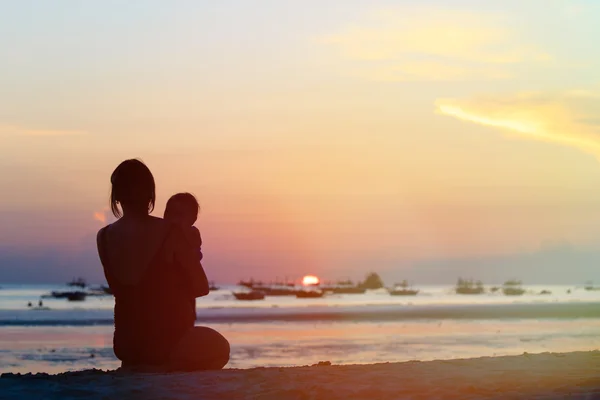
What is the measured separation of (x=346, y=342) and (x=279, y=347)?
2816mm

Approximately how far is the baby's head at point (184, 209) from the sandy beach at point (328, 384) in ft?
4.07

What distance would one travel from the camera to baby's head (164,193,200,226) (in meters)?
6.81

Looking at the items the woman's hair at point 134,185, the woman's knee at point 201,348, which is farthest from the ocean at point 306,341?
the woman's hair at point 134,185

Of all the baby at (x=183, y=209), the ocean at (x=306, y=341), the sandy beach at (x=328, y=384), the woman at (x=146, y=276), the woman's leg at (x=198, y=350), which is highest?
the baby at (x=183, y=209)

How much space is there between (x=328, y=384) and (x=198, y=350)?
110cm

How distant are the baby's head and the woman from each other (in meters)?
0.30

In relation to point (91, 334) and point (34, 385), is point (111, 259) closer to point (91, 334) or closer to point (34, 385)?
point (34, 385)

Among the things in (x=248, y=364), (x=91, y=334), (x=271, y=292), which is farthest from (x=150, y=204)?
(x=271, y=292)

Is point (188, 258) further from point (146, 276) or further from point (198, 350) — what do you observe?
point (198, 350)

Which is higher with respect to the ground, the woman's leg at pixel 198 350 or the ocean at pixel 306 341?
the woman's leg at pixel 198 350

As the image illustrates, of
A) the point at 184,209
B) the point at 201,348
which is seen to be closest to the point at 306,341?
the point at 201,348

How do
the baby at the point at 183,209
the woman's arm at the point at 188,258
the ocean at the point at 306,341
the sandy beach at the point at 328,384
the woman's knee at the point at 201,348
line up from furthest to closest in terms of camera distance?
the ocean at the point at 306,341, the woman's knee at the point at 201,348, the baby at the point at 183,209, the woman's arm at the point at 188,258, the sandy beach at the point at 328,384

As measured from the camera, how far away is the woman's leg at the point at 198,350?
22.8ft

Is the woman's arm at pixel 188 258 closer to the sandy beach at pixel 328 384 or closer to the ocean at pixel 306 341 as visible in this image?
the sandy beach at pixel 328 384
